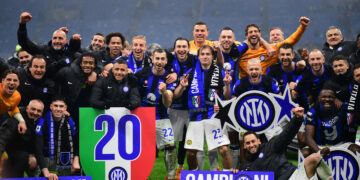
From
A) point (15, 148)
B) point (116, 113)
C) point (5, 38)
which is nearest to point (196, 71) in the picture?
point (116, 113)

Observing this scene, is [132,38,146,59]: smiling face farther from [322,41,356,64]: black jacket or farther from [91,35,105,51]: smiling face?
[322,41,356,64]: black jacket

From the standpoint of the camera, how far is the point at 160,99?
8.27 meters

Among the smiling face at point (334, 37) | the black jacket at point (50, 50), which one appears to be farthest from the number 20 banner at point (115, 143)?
the smiling face at point (334, 37)

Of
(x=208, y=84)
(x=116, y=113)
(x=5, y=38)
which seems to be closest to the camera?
(x=116, y=113)

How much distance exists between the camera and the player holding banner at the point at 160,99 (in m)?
8.10

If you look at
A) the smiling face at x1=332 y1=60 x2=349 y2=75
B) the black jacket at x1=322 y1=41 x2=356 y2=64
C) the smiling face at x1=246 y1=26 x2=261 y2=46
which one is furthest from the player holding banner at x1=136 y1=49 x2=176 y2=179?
the black jacket at x1=322 y1=41 x2=356 y2=64

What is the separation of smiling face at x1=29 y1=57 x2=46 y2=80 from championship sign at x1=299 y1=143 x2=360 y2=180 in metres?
3.22

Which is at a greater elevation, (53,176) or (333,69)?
(333,69)

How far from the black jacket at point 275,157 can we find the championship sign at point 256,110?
45cm

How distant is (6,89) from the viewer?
7.39 meters

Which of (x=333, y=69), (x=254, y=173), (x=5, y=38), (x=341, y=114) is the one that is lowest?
(x=254, y=173)

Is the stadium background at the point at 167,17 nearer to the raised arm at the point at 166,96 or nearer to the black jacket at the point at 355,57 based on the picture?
the black jacket at the point at 355,57

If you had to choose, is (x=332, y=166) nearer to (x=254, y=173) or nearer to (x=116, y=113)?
(x=254, y=173)

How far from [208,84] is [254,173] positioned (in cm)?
168
